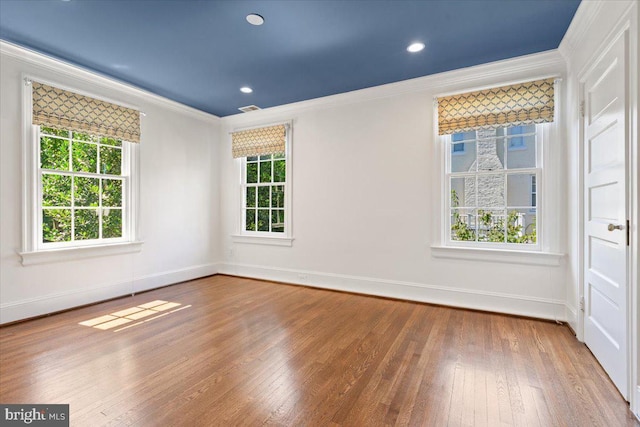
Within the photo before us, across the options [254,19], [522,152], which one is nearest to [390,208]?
[522,152]

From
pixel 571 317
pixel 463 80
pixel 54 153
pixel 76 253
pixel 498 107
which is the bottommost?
pixel 571 317

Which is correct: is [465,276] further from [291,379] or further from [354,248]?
[291,379]

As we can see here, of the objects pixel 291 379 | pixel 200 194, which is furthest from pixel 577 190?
pixel 200 194

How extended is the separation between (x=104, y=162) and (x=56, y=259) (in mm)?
1286

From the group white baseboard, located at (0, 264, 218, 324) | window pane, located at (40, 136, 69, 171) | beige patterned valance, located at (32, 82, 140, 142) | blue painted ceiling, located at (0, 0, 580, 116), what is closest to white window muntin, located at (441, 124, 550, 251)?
blue painted ceiling, located at (0, 0, 580, 116)

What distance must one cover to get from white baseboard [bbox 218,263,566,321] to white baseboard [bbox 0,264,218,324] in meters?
1.08

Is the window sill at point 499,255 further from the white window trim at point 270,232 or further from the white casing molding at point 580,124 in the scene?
the white window trim at point 270,232

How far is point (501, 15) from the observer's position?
252 centimetres

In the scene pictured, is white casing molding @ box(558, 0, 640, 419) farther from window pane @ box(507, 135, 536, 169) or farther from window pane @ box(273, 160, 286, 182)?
window pane @ box(273, 160, 286, 182)

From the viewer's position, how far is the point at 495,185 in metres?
3.49

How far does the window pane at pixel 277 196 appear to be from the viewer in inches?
194

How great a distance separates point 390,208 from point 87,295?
3861 millimetres

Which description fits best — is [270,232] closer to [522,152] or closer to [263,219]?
[263,219]

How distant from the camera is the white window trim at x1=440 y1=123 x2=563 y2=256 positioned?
10.5 ft
